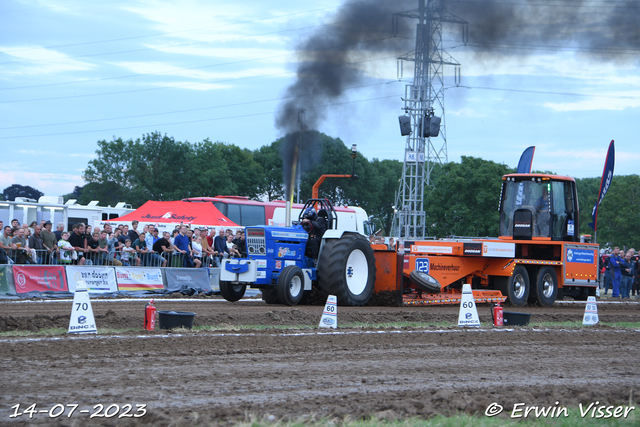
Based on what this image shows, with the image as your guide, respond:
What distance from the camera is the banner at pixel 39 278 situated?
16.3 m

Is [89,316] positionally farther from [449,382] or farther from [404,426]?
[404,426]

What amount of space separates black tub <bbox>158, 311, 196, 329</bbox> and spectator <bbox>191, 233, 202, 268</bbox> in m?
9.75

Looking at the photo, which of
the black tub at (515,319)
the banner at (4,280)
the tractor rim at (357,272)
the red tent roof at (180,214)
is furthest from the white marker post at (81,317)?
the red tent roof at (180,214)

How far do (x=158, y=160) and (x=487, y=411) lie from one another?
66.3 m

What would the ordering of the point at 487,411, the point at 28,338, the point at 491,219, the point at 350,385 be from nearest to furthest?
the point at 487,411, the point at 350,385, the point at 28,338, the point at 491,219


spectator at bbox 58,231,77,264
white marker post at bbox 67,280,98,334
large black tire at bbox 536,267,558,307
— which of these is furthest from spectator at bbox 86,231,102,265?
large black tire at bbox 536,267,558,307

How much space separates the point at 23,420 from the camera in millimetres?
4832

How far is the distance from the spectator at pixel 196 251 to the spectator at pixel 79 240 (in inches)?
122

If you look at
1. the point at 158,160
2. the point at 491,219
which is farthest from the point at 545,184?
the point at 158,160

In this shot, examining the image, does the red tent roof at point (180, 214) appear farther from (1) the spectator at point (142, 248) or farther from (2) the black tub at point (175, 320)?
(2) the black tub at point (175, 320)

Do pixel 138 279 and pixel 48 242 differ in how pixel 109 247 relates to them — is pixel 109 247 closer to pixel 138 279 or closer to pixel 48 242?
pixel 138 279

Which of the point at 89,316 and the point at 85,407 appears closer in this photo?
the point at 85,407

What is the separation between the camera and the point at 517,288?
18.3 meters

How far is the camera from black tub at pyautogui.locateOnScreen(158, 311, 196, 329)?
10.3 metres
